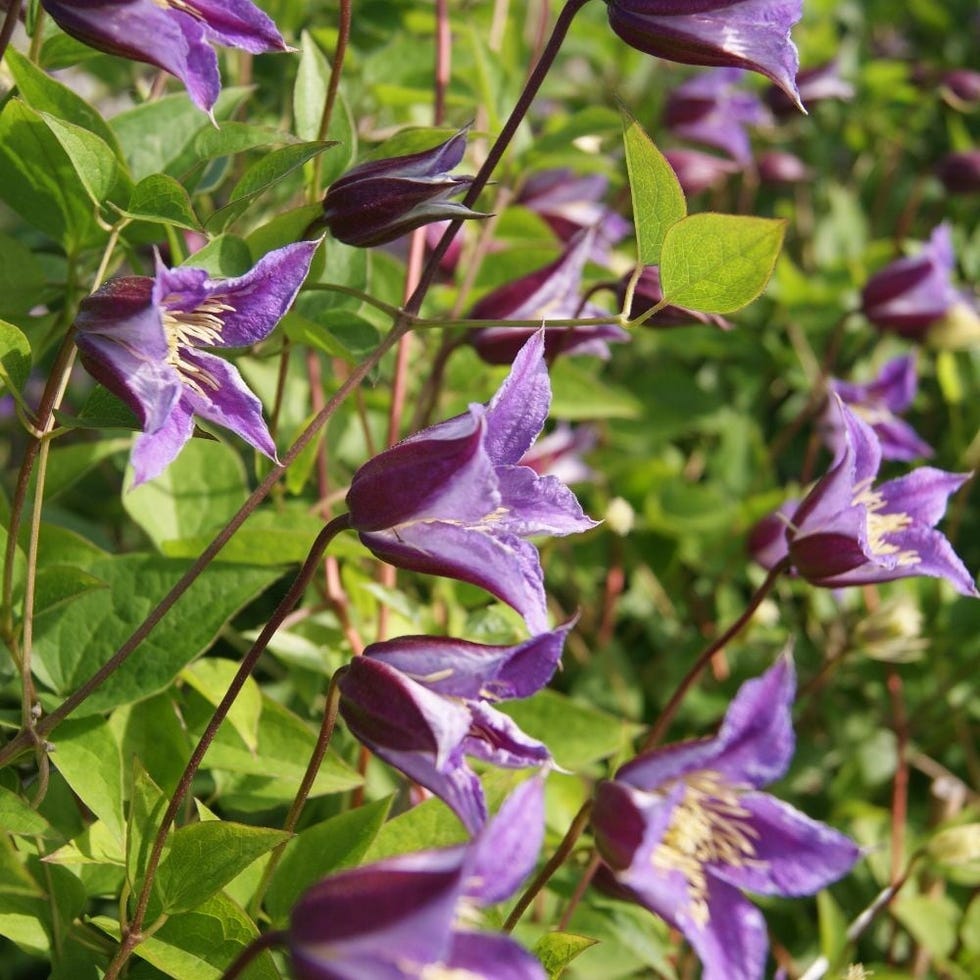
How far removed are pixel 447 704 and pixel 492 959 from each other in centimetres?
13


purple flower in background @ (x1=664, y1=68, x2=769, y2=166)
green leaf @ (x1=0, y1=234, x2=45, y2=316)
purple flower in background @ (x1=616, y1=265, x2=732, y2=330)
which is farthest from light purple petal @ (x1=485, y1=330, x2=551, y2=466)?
purple flower in background @ (x1=664, y1=68, x2=769, y2=166)

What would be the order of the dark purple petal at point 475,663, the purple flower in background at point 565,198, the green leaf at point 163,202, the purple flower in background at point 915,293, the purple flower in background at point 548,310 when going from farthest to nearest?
the purple flower in background at point 915,293 < the purple flower in background at point 565,198 < the purple flower in background at point 548,310 < the green leaf at point 163,202 < the dark purple petal at point 475,663

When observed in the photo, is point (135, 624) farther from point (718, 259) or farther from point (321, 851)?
point (718, 259)

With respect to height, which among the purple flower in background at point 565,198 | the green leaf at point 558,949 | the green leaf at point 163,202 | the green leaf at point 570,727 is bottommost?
the green leaf at point 570,727

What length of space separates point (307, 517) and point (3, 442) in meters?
0.91

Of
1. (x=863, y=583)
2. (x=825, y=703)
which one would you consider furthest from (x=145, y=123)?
(x=825, y=703)

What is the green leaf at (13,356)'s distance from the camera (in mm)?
539

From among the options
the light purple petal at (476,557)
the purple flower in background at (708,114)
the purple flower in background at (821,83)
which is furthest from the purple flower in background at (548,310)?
the purple flower in background at (821,83)

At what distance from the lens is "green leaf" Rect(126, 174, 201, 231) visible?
568 millimetres

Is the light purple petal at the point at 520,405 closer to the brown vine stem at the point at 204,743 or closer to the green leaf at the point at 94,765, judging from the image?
the brown vine stem at the point at 204,743

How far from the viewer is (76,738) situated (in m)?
0.59

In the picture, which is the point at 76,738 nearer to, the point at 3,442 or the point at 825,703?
the point at 825,703

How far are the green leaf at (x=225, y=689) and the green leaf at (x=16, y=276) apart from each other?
0.22m

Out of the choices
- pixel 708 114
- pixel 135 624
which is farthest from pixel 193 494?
pixel 708 114
